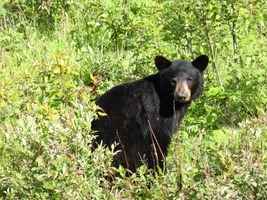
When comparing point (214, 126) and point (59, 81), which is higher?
point (59, 81)

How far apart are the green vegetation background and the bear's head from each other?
1.46ft

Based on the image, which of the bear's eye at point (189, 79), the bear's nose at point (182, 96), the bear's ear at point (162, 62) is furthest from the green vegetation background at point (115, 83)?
the bear's ear at point (162, 62)

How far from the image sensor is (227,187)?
4.48 meters

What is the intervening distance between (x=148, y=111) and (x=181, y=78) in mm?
518

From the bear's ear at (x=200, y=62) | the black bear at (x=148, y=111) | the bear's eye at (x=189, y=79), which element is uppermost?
the bear's ear at (x=200, y=62)

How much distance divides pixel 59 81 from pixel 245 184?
230 centimetres

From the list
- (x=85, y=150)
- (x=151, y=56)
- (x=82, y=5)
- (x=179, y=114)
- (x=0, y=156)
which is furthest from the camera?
(x=82, y=5)

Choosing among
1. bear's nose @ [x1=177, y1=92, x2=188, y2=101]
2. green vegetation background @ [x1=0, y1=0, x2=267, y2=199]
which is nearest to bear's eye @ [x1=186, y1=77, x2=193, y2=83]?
bear's nose @ [x1=177, y1=92, x2=188, y2=101]

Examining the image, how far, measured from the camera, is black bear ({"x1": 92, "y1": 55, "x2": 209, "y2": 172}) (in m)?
6.68

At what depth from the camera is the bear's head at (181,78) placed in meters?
7.27

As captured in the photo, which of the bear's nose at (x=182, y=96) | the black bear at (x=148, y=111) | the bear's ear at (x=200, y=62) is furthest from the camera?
the bear's ear at (x=200, y=62)

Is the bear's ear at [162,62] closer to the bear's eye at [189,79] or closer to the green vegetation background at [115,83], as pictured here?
the bear's eye at [189,79]

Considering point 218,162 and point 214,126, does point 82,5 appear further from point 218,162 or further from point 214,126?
point 218,162

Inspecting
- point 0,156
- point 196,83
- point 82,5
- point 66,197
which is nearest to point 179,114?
point 196,83
